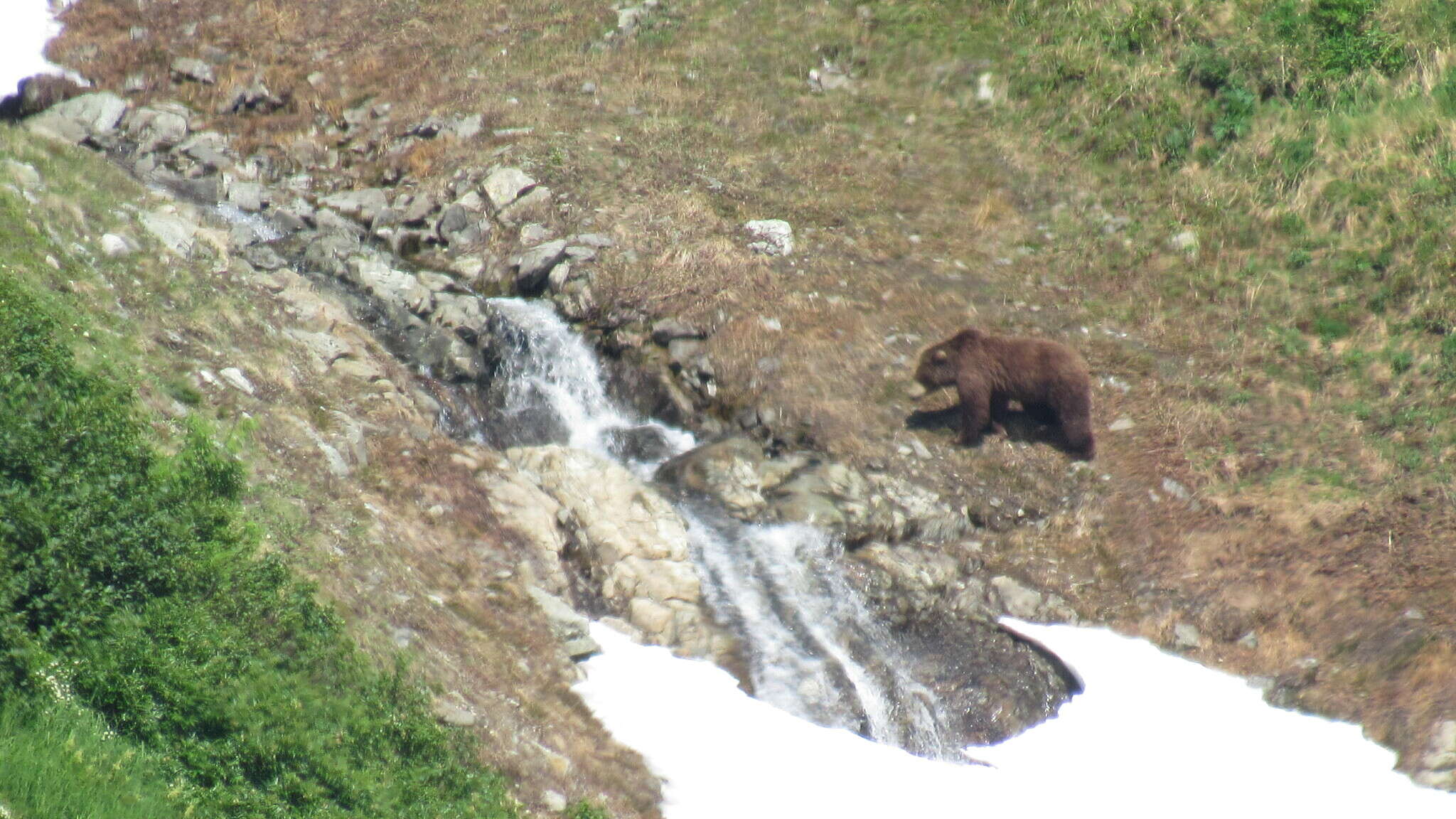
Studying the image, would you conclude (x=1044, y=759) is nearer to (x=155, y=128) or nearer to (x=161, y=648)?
(x=161, y=648)

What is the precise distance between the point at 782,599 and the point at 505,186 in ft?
29.6

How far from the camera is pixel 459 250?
16656 millimetres

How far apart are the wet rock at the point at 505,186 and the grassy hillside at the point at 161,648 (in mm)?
10114

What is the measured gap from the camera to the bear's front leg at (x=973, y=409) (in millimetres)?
13195

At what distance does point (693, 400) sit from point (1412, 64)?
1239cm

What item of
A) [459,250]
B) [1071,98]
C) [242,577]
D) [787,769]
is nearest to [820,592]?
[787,769]

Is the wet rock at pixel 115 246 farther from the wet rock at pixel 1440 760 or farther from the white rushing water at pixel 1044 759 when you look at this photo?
the wet rock at pixel 1440 760

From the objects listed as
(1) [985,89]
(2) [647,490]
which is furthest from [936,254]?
(2) [647,490]

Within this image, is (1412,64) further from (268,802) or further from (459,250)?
(268,802)

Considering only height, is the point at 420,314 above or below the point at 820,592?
above

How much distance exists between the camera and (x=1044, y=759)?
10.4m

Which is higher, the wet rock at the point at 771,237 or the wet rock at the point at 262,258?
the wet rock at the point at 262,258

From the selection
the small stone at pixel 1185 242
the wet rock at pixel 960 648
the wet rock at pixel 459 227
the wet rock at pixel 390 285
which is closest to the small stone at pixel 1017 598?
the wet rock at pixel 960 648

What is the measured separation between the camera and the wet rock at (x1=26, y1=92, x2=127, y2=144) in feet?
58.3
